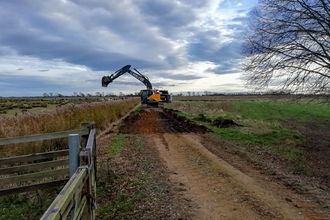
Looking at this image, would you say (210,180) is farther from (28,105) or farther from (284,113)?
(28,105)

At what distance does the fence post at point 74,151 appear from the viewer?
2.57 metres

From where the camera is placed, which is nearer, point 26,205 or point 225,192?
point 26,205

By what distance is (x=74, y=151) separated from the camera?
103 inches

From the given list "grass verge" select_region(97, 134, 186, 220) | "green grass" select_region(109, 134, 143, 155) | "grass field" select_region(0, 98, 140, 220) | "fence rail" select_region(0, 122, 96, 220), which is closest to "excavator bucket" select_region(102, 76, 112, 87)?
"grass field" select_region(0, 98, 140, 220)

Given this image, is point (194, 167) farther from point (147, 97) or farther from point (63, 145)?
point (147, 97)

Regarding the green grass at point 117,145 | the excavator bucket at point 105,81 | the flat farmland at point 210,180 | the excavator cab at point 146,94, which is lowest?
the flat farmland at point 210,180

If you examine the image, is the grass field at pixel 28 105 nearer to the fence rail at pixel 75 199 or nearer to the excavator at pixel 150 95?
the excavator at pixel 150 95

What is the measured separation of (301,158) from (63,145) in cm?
853

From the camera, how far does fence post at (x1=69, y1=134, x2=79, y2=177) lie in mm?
2566

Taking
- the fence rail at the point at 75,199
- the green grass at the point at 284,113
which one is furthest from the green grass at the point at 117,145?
the green grass at the point at 284,113

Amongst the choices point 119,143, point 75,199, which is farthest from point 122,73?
point 75,199

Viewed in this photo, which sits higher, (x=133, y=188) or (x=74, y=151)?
(x=74, y=151)

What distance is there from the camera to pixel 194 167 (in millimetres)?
6703

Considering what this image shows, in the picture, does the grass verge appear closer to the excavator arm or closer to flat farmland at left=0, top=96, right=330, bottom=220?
flat farmland at left=0, top=96, right=330, bottom=220
